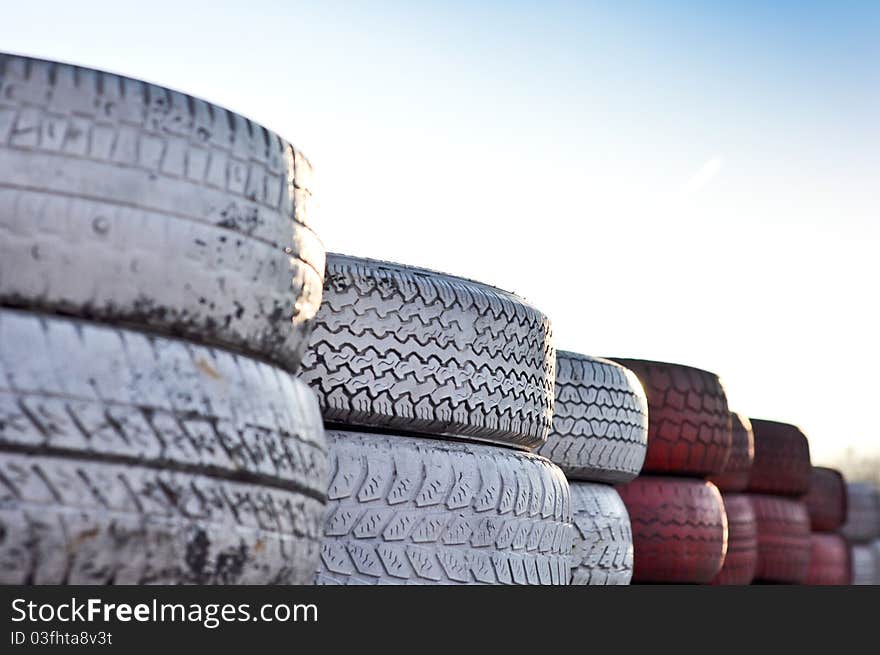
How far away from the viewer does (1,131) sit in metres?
1.53

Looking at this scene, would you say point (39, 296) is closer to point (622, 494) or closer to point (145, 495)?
point (145, 495)

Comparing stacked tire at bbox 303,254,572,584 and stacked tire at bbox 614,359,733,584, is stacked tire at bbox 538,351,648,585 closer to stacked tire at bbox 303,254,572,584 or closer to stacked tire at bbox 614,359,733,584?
stacked tire at bbox 614,359,733,584

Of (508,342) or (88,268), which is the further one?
(508,342)

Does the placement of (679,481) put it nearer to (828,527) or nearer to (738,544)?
(738,544)

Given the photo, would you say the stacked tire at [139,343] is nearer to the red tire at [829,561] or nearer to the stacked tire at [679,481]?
the stacked tire at [679,481]

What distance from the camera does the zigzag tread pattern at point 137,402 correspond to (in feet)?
4.76

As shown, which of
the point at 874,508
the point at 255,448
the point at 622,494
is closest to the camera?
the point at 255,448

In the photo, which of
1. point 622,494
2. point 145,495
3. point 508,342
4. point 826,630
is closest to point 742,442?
point 622,494

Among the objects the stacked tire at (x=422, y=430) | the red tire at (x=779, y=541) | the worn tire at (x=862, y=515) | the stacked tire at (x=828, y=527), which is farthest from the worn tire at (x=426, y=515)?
the worn tire at (x=862, y=515)

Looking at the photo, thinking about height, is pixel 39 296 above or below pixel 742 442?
above

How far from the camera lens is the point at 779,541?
637 cm

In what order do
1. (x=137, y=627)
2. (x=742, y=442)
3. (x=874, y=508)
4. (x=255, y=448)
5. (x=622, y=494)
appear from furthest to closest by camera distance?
(x=874, y=508)
(x=742, y=442)
(x=622, y=494)
(x=255, y=448)
(x=137, y=627)

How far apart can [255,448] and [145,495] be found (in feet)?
0.61

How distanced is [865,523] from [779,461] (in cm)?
462
